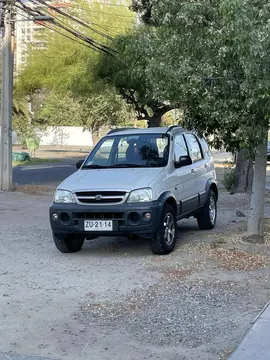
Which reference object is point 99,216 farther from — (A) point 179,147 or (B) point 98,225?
(A) point 179,147

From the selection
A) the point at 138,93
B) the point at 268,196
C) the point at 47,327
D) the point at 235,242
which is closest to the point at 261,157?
the point at 235,242

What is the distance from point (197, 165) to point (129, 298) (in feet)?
13.9

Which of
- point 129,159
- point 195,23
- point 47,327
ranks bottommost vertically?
point 47,327

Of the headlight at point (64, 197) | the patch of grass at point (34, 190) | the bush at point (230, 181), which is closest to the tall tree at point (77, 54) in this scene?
the patch of grass at point (34, 190)

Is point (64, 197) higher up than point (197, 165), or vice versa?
point (197, 165)

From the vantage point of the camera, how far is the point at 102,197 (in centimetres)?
815

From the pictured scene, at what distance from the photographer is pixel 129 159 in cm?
924

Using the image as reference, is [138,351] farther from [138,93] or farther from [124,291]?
[138,93]

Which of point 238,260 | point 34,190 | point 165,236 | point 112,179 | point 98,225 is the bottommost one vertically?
point 34,190

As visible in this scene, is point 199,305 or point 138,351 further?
point 199,305

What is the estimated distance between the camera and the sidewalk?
487 cm

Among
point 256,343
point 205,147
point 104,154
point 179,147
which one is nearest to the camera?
point 256,343

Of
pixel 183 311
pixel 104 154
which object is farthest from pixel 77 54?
pixel 183 311

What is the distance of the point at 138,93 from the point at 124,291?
18.0 m
